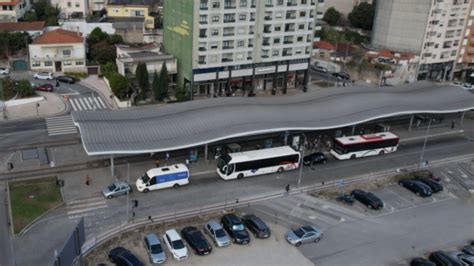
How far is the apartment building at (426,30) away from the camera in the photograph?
88375 millimetres

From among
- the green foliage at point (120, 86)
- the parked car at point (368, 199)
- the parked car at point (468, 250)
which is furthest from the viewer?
the green foliage at point (120, 86)

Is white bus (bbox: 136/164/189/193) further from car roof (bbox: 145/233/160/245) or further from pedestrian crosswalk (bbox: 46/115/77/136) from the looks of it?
pedestrian crosswalk (bbox: 46/115/77/136)

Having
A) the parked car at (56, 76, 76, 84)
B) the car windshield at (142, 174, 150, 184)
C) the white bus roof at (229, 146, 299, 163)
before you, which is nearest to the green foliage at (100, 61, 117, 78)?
the parked car at (56, 76, 76, 84)

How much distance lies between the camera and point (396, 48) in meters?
93.6

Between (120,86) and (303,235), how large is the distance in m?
39.0

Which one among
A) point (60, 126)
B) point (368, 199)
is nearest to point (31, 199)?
point (60, 126)

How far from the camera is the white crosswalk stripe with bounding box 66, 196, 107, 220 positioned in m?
40.7

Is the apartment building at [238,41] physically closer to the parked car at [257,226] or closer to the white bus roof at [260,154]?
the white bus roof at [260,154]

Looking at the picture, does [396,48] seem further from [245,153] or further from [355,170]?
[245,153]

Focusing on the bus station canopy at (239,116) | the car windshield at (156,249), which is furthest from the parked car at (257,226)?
the bus station canopy at (239,116)

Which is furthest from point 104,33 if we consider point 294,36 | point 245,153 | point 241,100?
point 245,153

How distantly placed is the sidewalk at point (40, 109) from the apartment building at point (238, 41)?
18.8m

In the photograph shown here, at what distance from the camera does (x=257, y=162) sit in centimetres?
4878

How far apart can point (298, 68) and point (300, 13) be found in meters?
9.17
